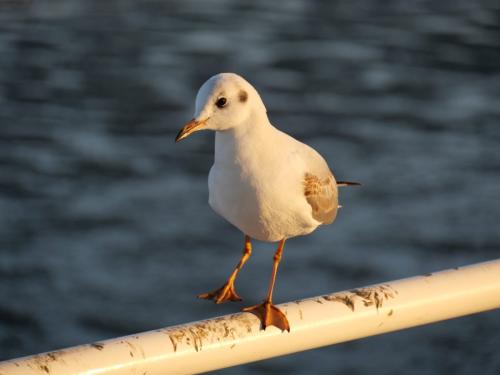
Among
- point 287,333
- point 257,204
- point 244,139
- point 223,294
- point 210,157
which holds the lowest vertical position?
point 210,157

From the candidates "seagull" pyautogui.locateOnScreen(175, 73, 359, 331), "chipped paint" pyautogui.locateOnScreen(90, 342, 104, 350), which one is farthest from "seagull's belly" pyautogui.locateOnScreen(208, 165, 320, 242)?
"chipped paint" pyautogui.locateOnScreen(90, 342, 104, 350)

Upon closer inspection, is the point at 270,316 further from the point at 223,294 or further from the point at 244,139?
the point at 223,294

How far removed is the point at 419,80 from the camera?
690 cm

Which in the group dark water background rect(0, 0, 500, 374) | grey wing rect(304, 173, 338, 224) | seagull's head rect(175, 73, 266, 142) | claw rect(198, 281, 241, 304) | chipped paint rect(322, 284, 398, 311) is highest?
seagull's head rect(175, 73, 266, 142)

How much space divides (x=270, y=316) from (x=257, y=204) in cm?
18

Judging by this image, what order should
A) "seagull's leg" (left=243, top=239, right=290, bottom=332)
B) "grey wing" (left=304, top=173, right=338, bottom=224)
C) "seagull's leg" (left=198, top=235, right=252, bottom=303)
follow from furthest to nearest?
"seagull's leg" (left=198, top=235, right=252, bottom=303), "grey wing" (left=304, top=173, right=338, bottom=224), "seagull's leg" (left=243, top=239, right=290, bottom=332)

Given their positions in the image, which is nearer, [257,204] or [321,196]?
[257,204]

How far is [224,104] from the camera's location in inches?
66.4

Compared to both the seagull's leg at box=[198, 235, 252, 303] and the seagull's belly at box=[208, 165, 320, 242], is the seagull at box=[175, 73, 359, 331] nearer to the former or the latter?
the seagull's belly at box=[208, 165, 320, 242]

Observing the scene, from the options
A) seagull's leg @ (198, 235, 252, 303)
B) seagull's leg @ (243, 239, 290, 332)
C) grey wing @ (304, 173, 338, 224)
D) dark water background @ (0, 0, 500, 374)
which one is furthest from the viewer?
dark water background @ (0, 0, 500, 374)

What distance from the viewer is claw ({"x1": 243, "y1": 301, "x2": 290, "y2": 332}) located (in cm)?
165

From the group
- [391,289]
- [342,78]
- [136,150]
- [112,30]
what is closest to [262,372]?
[136,150]

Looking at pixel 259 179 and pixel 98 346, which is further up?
pixel 259 179

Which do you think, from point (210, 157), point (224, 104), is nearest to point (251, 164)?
point (224, 104)
